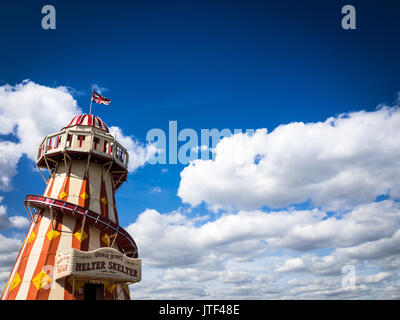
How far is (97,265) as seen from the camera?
2570 centimetres

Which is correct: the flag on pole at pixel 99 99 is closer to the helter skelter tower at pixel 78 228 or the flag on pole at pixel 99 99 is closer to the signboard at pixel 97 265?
the helter skelter tower at pixel 78 228

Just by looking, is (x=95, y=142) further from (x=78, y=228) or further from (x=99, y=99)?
(x=78, y=228)

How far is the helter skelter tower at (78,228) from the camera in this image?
26219mm

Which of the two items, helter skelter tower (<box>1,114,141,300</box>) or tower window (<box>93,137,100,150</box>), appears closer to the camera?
helter skelter tower (<box>1,114,141,300</box>)

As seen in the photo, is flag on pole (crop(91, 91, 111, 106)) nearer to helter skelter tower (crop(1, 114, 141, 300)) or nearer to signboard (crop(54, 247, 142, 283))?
helter skelter tower (crop(1, 114, 141, 300))

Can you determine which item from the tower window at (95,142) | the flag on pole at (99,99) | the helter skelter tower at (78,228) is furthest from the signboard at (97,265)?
the flag on pole at (99,99)

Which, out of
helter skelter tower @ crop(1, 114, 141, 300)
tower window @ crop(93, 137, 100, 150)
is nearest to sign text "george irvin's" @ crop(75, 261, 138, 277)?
helter skelter tower @ crop(1, 114, 141, 300)

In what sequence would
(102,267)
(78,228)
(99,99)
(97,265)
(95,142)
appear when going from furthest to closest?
(99,99) < (95,142) < (78,228) < (102,267) < (97,265)

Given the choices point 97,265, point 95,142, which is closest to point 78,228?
point 97,265

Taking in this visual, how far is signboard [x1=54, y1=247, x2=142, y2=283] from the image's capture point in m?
24.7

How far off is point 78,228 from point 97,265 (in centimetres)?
576
